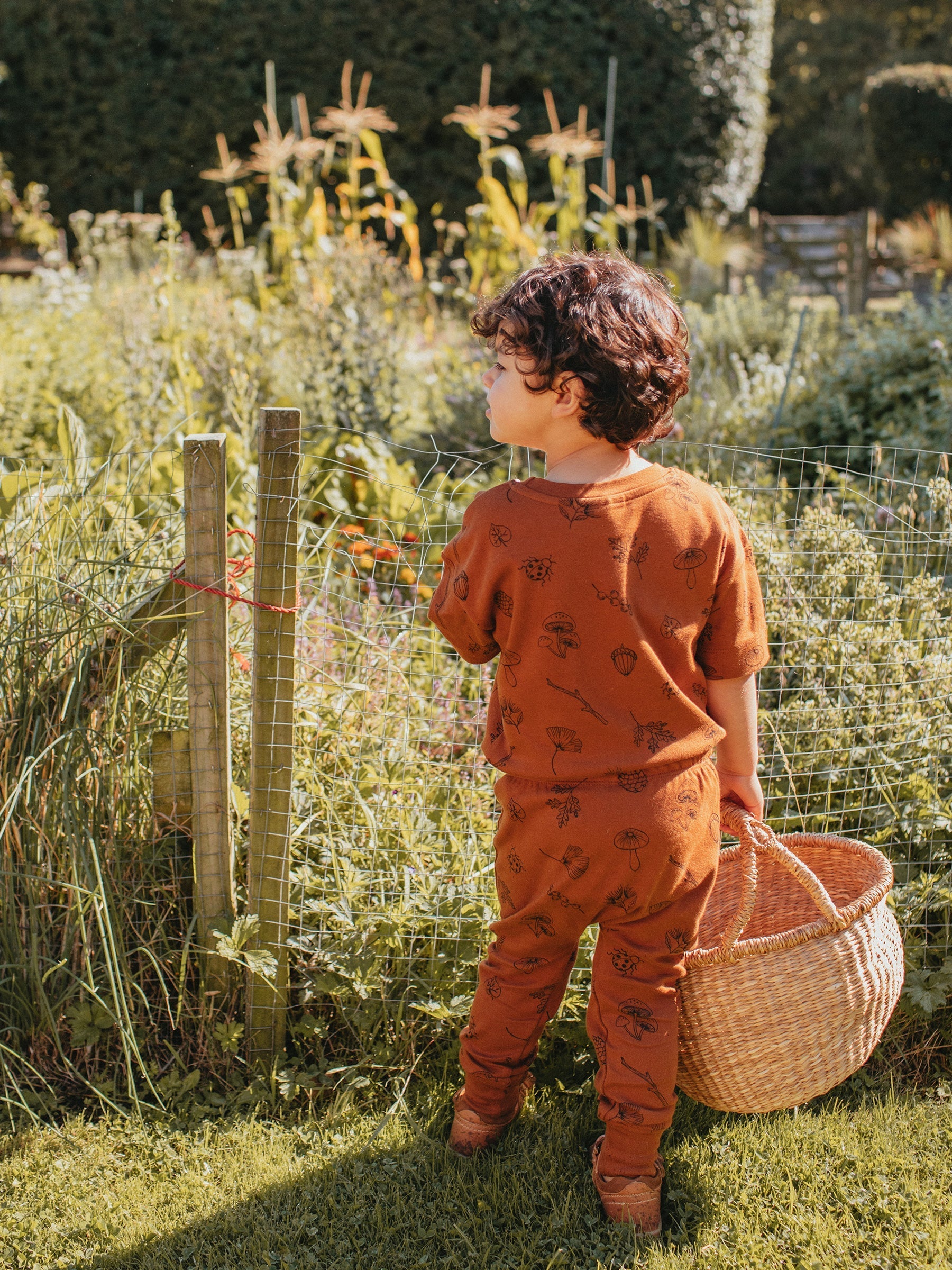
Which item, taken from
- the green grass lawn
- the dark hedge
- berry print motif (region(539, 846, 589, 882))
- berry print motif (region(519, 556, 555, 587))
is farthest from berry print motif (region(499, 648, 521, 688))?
the dark hedge

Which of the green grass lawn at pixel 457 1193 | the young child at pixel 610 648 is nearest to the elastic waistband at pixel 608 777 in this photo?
Answer: the young child at pixel 610 648

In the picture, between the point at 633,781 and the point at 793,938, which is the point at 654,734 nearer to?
the point at 633,781

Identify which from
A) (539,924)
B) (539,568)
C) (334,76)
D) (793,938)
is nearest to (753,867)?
(793,938)

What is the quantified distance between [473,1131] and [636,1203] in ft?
1.03

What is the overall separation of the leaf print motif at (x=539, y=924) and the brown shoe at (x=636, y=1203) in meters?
0.44

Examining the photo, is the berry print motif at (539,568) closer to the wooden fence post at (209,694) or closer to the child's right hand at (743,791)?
the child's right hand at (743,791)

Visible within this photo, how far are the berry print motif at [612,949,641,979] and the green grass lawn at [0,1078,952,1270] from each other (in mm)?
432

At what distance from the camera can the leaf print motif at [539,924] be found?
1.71 metres

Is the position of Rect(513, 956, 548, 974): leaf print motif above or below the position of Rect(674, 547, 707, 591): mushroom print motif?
below

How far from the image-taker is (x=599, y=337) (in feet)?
4.98

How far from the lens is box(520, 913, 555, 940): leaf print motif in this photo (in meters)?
1.71

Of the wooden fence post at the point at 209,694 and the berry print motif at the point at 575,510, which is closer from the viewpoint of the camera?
the berry print motif at the point at 575,510

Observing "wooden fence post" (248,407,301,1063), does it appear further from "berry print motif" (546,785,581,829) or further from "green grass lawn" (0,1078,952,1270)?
"berry print motif" (546,785,581,829)

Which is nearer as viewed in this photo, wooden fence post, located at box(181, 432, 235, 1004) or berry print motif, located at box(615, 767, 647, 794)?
berry print motif, located at box(615, 767, 647, 794)
